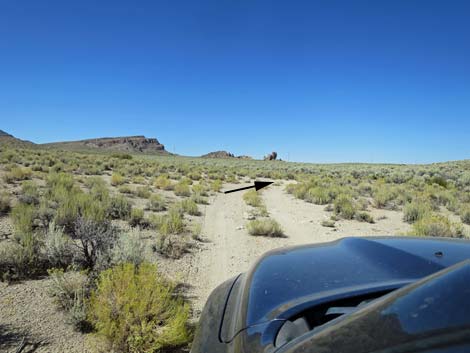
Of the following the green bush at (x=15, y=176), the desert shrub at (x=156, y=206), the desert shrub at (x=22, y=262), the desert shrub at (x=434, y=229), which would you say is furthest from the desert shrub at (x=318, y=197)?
the green bush at (x=15, y=176)

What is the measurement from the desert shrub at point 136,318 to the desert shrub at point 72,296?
179 millimetres

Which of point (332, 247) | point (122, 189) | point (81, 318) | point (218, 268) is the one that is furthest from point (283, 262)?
point (122, 189)

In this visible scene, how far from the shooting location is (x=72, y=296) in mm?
4258

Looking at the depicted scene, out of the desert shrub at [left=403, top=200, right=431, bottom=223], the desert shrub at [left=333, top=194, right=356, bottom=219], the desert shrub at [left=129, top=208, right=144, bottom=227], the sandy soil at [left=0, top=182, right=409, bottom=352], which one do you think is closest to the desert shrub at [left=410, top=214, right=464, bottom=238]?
the sandy soil at [left=0, top=182, right=409, bottom=352]

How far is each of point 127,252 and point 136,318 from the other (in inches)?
73.6

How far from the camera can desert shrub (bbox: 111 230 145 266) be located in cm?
495

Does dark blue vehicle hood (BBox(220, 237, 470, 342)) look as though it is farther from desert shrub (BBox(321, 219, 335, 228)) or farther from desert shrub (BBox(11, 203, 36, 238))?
desert shrub (BBox(321, 219, 335, 228))

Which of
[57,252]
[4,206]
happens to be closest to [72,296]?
[57,252]

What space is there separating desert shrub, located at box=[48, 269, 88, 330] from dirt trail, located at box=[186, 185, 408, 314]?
59.6 inches

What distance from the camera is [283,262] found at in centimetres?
227

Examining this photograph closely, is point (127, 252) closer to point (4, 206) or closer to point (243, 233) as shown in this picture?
point (243, 233)

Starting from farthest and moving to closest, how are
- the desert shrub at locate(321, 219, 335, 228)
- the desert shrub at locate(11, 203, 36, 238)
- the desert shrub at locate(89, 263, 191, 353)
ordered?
Answer: the desert shrub at locate(321, 219, 335, 228) < the desert shrub at locate(11, 203, 36, 238) < the desert shrub at locate(89, 263, 191, 353)

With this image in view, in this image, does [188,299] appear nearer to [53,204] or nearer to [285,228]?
[285,228]

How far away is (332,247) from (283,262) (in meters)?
0.61
